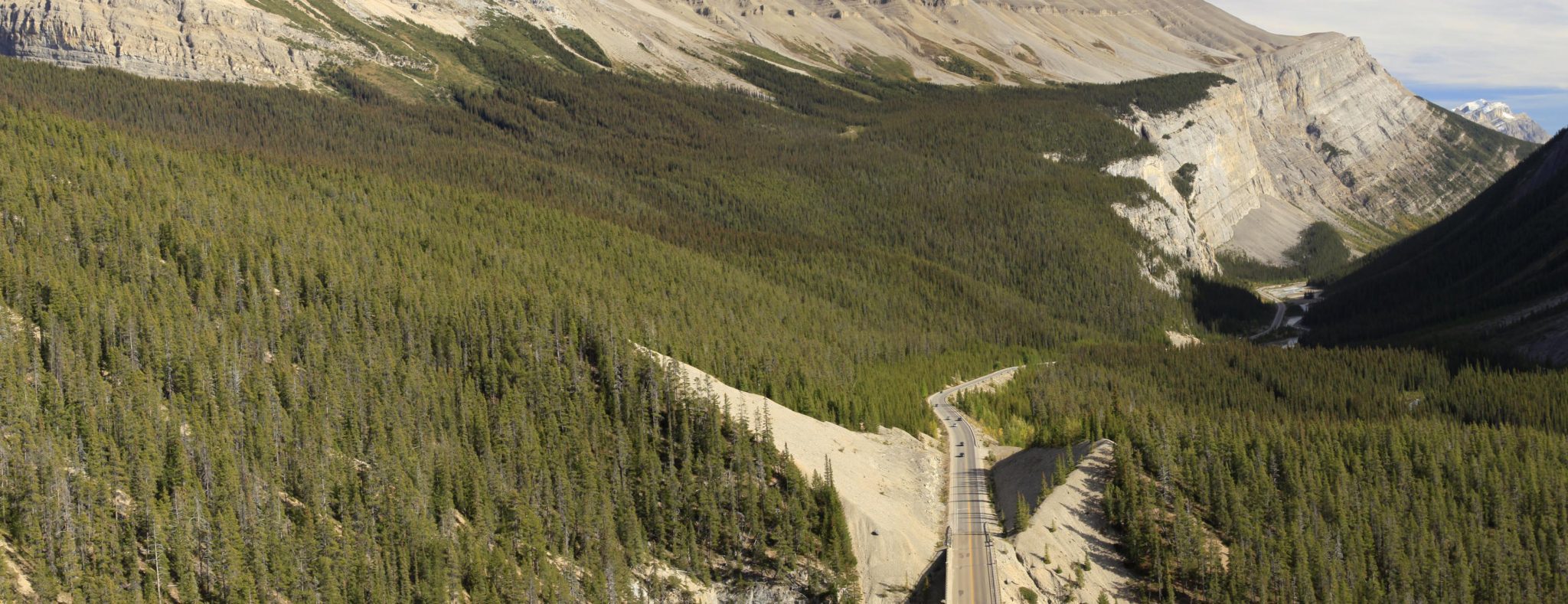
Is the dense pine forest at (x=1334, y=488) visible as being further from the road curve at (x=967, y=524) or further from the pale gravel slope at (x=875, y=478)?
the pale gravel slope at (x=875, y=478)

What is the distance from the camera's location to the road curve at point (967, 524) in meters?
91.6

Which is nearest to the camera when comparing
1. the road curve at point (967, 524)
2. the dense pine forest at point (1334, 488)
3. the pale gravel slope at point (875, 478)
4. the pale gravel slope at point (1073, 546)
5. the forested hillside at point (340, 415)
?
the forested hillside at point (340, 415)

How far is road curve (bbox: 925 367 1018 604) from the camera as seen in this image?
9156 cm

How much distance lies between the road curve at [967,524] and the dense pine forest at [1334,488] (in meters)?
8.00

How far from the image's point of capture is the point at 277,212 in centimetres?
16312

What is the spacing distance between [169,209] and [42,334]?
40989 millimetres

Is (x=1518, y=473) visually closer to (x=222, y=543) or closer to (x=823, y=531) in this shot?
(x=823, y=531)

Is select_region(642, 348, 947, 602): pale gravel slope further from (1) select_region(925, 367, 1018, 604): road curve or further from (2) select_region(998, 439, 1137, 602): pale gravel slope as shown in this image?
(2) select_region(998, 439, 1137, 602): pale gravel slope

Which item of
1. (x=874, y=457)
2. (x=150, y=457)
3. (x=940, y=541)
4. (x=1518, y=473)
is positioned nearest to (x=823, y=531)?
(x=940, y=541)

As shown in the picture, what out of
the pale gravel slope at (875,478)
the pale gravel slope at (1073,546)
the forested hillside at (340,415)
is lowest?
the forested hillside at (340,415)

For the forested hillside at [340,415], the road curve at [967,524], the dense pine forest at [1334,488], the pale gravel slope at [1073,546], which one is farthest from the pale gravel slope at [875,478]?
the dense pine forest at [1334,488]

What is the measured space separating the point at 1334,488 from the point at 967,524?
4193 centimetres

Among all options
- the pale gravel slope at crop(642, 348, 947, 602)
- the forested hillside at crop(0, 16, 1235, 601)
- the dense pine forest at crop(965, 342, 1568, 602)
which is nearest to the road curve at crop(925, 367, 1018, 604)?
the pale gravel slope at crop(642, 348, 947, 602)

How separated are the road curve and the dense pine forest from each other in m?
8.00
